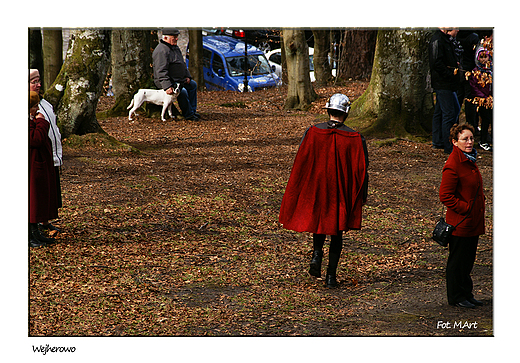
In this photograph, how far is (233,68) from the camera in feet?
76.9

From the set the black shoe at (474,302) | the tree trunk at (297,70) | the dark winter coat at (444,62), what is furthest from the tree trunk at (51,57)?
the black shoe at (474,302)

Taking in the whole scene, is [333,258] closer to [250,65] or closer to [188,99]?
[188,99]

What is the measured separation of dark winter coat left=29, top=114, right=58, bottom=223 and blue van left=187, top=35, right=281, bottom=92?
17.0 metres

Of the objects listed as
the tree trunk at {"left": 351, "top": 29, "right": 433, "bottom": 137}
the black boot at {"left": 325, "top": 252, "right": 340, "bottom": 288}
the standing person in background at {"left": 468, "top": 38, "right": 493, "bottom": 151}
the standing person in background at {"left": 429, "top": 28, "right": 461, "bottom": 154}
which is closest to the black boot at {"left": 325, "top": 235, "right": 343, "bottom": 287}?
the black boot at {"left": 325, "top": 252, "right": 340, "bottom": 288}

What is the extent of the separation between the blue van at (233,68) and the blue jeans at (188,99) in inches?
322

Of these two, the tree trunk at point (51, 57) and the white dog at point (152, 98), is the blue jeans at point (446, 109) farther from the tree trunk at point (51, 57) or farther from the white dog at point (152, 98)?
the tree trunk at point (51, 57)

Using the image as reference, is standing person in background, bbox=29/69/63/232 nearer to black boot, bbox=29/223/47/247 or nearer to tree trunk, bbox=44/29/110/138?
black boot, bbox=29/223/47/247

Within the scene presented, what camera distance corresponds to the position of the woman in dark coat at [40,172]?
5.80 meters

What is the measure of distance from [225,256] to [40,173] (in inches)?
80.4

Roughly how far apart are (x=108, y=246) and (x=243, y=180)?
3206 mm

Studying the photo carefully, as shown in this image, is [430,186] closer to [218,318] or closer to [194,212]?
[194,212]

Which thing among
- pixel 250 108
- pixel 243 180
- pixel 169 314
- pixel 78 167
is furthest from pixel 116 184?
pixel 250 108

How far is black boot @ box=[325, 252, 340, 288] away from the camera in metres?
5.54

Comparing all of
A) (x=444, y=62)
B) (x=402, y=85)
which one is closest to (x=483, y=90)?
(x=444, y=62)
